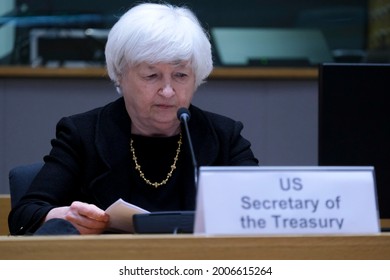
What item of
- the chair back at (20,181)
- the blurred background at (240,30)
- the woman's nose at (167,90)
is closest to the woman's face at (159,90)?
the woman's nose at (167,90)

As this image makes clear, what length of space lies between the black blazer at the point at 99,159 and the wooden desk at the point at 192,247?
2.37ft

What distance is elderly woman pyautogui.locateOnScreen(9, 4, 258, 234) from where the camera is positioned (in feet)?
8.63

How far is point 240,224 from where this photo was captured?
1.85m

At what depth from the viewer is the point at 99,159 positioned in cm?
271

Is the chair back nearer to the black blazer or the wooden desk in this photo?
the black blazer

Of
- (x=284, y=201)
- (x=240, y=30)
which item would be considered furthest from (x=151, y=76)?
(x=240, y=30)

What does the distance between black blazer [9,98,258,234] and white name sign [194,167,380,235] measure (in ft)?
2.54

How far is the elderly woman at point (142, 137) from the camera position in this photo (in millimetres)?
2631

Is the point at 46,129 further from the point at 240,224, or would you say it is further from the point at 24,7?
the point at 240,224

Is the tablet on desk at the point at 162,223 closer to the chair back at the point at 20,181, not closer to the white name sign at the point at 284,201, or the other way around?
the white name sign at the point at 284,201

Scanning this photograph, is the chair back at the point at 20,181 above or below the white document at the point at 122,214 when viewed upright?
below

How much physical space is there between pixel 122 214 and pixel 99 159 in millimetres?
533

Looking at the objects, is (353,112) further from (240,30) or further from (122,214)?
(240,30)

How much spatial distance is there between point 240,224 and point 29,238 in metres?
0.39
